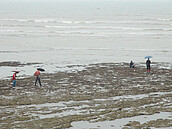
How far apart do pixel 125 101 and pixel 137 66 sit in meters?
15.8

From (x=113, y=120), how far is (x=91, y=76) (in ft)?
44.5

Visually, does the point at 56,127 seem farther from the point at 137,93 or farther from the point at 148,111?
the point at 137,93

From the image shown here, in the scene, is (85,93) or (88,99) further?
(85,93)

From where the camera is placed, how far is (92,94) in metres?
20.1

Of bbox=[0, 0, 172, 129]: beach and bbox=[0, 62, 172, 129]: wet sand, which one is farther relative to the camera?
bbox=[0, 62, 172, 129]: wet sand

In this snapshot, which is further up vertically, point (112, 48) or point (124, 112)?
point (112, 48)

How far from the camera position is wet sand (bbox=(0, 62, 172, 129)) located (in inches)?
547

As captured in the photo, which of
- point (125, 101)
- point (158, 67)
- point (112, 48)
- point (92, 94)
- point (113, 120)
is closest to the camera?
point (113, 120)

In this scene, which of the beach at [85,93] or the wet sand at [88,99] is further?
the wet sand at [88,99]

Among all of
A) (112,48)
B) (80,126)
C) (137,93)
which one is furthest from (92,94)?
(112,48)

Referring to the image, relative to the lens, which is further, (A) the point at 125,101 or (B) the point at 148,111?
(A) the point at 125,101

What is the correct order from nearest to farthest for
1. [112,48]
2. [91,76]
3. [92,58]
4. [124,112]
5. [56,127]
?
[56,127], [124,112], [91,76], [92,58], [112,48]

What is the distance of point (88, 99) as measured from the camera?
18.6 meters

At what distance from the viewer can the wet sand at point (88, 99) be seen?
13891 mm
